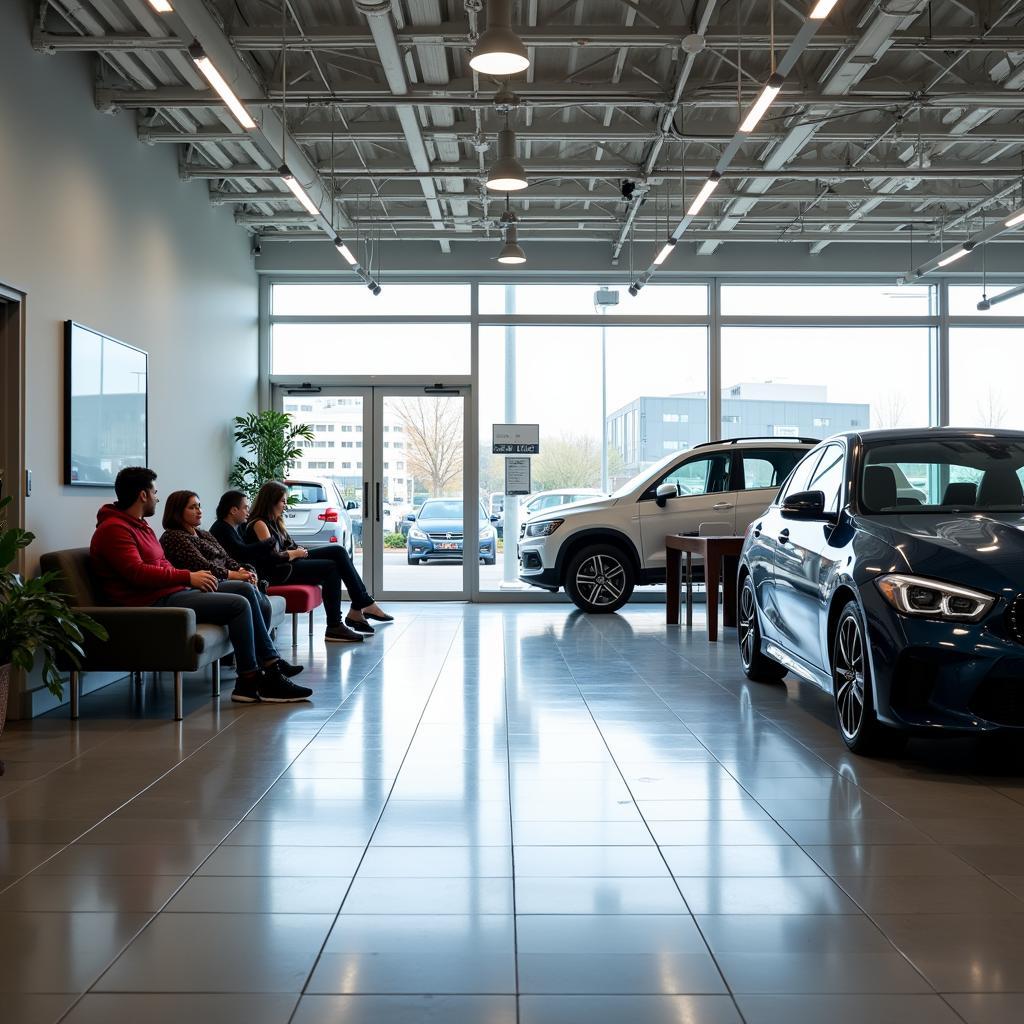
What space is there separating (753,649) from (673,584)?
381 cm

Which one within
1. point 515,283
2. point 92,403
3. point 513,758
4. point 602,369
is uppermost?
point 515,283

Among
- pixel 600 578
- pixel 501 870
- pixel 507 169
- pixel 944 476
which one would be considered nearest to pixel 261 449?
pixel 600 578

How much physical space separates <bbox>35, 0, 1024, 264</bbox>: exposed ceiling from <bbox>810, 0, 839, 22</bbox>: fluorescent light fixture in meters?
0.54

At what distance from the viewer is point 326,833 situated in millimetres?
3529

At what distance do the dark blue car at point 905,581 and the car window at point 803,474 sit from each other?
20mm

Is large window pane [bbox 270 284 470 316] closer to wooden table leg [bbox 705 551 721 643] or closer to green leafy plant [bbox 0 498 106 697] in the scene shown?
wooden table leg [bbox 705 551 721 643]

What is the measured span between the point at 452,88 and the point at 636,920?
23.0ft

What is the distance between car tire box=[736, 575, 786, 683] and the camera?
6.49 metres

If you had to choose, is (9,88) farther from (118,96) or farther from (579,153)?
(579,153)

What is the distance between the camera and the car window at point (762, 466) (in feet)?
35.3

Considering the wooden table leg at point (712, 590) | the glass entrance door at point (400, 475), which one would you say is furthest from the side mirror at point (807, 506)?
the glass entrance door at point (400, 475)

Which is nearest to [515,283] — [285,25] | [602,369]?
[602,369]

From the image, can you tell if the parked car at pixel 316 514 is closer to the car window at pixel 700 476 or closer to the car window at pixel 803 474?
the car window at pixel 700 476

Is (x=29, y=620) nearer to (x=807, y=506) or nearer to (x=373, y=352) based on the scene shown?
(x=807, y=506)
